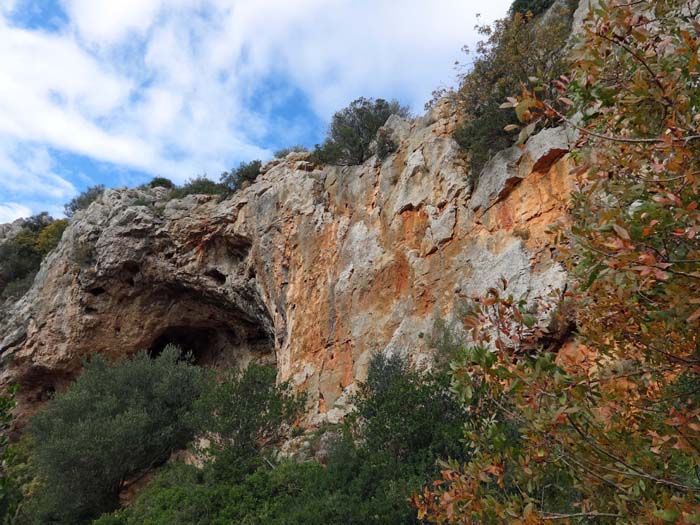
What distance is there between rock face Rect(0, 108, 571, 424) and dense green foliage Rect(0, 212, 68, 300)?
26.4 feet

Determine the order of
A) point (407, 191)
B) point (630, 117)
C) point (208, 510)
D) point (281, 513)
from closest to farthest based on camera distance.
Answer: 1. point (630, 117)
2. point (281, 513)
3. point (208, 510)
4. point (407, 191)

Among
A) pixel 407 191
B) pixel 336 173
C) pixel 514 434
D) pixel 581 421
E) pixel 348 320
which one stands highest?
pixel 336 173

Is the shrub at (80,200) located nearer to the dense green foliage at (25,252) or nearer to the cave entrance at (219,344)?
the dense green foliage at (25,252)

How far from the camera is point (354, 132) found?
54.6 feet

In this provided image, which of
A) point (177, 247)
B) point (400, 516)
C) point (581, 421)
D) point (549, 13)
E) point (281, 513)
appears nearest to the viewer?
point (581, 421)

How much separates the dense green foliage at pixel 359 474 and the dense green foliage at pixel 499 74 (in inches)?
219

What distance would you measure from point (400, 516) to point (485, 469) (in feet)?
15.3

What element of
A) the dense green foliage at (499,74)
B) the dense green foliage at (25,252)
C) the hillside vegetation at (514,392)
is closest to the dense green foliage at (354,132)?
the hillside vegetation at (514,392)

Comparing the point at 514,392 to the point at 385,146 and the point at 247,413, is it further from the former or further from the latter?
the point at 385,146

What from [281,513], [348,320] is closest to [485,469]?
[281,513]

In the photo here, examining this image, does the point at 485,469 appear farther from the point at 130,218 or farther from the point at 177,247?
the point at 130,218

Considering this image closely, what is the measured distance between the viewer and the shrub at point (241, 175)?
20625mm

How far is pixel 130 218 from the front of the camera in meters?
20.3

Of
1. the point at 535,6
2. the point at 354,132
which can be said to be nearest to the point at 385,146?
the point at 354,132
